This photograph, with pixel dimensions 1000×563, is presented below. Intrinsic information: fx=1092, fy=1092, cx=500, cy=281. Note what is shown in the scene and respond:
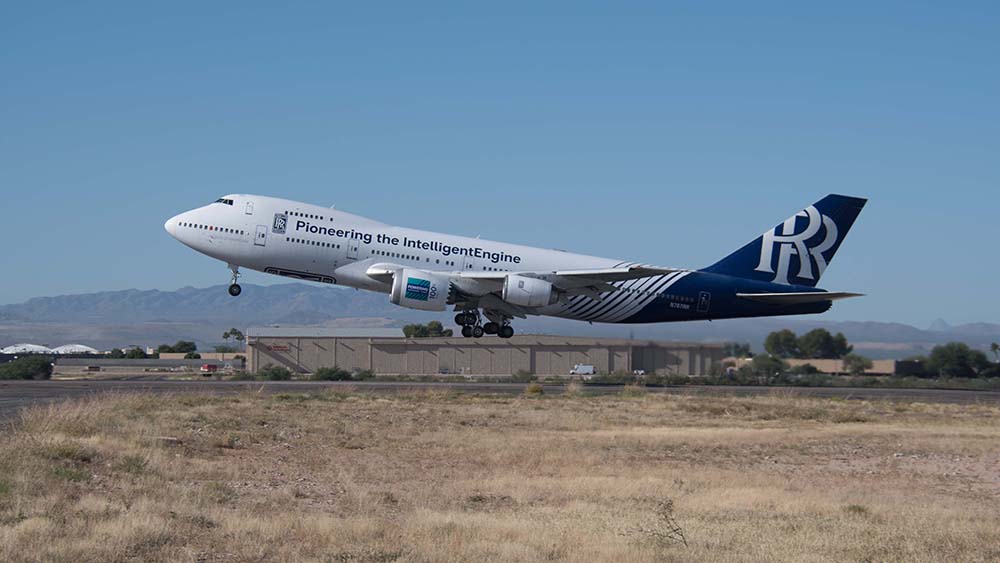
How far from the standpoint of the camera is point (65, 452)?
20484 mm

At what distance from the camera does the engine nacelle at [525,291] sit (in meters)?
43.1

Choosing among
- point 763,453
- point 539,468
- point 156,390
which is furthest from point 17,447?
point 156,390

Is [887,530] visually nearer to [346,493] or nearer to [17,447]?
[346,493]

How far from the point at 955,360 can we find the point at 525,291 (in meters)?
40.0

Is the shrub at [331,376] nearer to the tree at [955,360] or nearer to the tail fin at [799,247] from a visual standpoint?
the tail fin at [799,247]

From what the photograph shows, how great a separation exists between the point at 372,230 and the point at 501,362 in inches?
1544

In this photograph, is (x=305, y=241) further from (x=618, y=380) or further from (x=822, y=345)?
(x=822, y=345)

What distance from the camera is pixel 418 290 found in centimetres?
4212

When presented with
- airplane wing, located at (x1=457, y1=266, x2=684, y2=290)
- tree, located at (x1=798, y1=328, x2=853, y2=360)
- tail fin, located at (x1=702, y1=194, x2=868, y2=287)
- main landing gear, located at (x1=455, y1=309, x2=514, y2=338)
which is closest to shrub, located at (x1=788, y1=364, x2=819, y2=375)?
tree, located at (x1=798, y1=328, x2=853, y2=360)

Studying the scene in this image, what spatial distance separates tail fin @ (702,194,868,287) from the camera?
161 feet

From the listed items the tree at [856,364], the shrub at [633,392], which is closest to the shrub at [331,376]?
the shrub at [633,392]

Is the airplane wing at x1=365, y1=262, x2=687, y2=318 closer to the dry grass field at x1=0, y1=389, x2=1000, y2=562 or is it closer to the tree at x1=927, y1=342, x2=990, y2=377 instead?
the dry grass field at x1=0, y1=389, x2=1000, y2=562

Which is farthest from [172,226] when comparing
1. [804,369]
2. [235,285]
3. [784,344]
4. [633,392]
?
[784,344]

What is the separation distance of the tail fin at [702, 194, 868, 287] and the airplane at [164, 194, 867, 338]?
0.15ft
